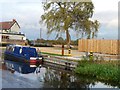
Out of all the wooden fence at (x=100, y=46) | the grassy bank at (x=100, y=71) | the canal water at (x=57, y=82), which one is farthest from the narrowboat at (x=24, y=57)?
the wooden fence at (x=100, y=46)

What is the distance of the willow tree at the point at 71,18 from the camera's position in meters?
53.6

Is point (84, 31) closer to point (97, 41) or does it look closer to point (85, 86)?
point (97, 41)

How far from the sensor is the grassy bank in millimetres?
20656

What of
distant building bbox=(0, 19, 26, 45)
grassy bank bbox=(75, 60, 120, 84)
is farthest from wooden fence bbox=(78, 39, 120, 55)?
distant building bbox=(0, 19, 26, 45)

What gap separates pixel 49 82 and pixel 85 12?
36.1 meters

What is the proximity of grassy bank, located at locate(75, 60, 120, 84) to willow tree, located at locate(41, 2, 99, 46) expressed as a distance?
29124mm

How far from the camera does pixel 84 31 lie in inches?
2170

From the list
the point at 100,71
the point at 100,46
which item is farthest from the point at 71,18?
the point at 100,71

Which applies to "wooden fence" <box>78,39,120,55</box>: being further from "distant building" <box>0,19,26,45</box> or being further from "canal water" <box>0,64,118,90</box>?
"distant building" <box>0,19,26,45</box>

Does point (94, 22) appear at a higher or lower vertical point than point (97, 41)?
higher

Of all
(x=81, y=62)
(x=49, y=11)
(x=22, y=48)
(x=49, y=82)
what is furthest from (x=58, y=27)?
(x=49, y=82)

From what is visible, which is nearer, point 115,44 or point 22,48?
point 22,48

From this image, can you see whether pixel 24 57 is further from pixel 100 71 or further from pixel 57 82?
pixel 57 82

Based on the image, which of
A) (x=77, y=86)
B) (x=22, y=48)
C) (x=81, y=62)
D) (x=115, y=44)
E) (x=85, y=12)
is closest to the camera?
(x=77, y=86)
